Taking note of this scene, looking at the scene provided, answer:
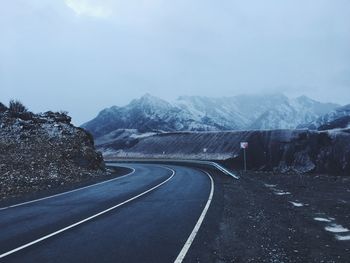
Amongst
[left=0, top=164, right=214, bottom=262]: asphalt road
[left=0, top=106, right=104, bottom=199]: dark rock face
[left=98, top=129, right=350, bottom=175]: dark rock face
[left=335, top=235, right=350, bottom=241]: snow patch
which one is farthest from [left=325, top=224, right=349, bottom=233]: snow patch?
[left=98, top=129, right=350, bottom=175]: dark rock face

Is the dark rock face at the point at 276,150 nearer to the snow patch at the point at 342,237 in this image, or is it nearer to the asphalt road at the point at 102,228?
the asphalt road at the point at 102,228

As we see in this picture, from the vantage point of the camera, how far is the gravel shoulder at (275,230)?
342 inches

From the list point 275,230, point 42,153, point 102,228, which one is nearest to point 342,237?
point 275,230

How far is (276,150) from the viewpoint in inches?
2530

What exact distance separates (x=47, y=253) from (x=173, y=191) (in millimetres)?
12844

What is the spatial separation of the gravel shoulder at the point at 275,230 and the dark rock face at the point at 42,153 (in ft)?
39.9

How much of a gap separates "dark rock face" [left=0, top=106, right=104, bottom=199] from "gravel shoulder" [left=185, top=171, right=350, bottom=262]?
1217cm

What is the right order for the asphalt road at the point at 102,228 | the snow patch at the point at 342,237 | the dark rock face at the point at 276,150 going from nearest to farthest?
the asphalt road at the point at 102,228 < the snow patch at the point at 342,237 < the dark rock face at the point at 276,150

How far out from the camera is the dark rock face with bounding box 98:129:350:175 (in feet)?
182

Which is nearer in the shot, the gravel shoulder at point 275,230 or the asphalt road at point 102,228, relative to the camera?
the asphalt road at point 102,228

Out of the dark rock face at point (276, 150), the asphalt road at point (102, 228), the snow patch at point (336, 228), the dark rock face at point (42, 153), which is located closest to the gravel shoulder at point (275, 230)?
the snow patch at point (336, 228)

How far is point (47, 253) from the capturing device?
343 inches

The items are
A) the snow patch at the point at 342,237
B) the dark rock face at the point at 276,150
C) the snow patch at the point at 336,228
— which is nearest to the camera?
the snow patch at the point at 342,237

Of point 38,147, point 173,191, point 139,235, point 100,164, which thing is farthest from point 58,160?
point 139,235
